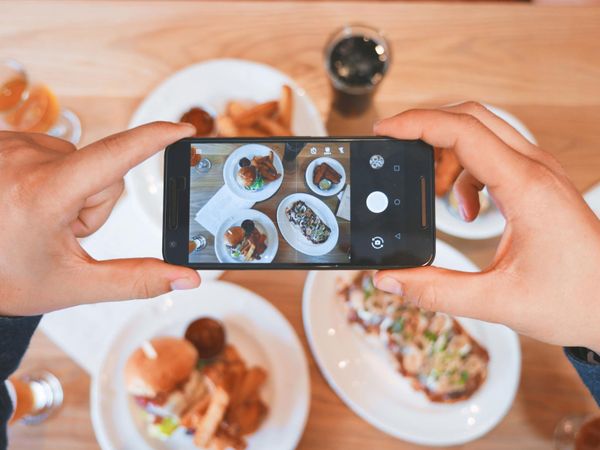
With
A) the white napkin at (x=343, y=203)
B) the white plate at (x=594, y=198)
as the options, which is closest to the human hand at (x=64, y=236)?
the white napkin at (x=343, y=203)

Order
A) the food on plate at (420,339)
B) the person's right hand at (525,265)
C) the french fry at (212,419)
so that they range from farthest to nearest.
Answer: the food on plate at (420,339) → the french fry at (212,419) → the person's right hand at (525,265)

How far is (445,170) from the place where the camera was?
1.01m

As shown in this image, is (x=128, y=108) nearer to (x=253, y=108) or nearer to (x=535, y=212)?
(x=253, y=108)

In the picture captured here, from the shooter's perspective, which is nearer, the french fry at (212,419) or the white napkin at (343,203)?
the white napkin at (343,203)

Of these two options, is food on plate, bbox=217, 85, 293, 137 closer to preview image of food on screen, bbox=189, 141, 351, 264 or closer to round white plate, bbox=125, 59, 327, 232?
round white plate, bbox=125, 59, 327, 232

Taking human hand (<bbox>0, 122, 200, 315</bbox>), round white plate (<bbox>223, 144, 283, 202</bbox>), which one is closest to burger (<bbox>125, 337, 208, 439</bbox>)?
human hand (<bbox>0, 122, 200, 315</bbox>)

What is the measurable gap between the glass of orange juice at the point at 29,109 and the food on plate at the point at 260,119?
326 mm

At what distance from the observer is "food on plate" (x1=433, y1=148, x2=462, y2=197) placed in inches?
39.3

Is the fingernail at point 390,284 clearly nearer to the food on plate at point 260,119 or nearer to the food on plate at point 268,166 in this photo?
the food on plate at point 268,166

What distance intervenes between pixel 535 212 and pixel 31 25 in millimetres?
1063

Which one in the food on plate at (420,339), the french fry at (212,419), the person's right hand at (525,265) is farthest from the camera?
the food on plate at (420,339)

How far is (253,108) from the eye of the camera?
1.05 m

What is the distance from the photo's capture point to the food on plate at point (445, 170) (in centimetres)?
100

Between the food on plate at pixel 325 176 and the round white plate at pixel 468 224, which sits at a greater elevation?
the food on plate at pixel 325 176
